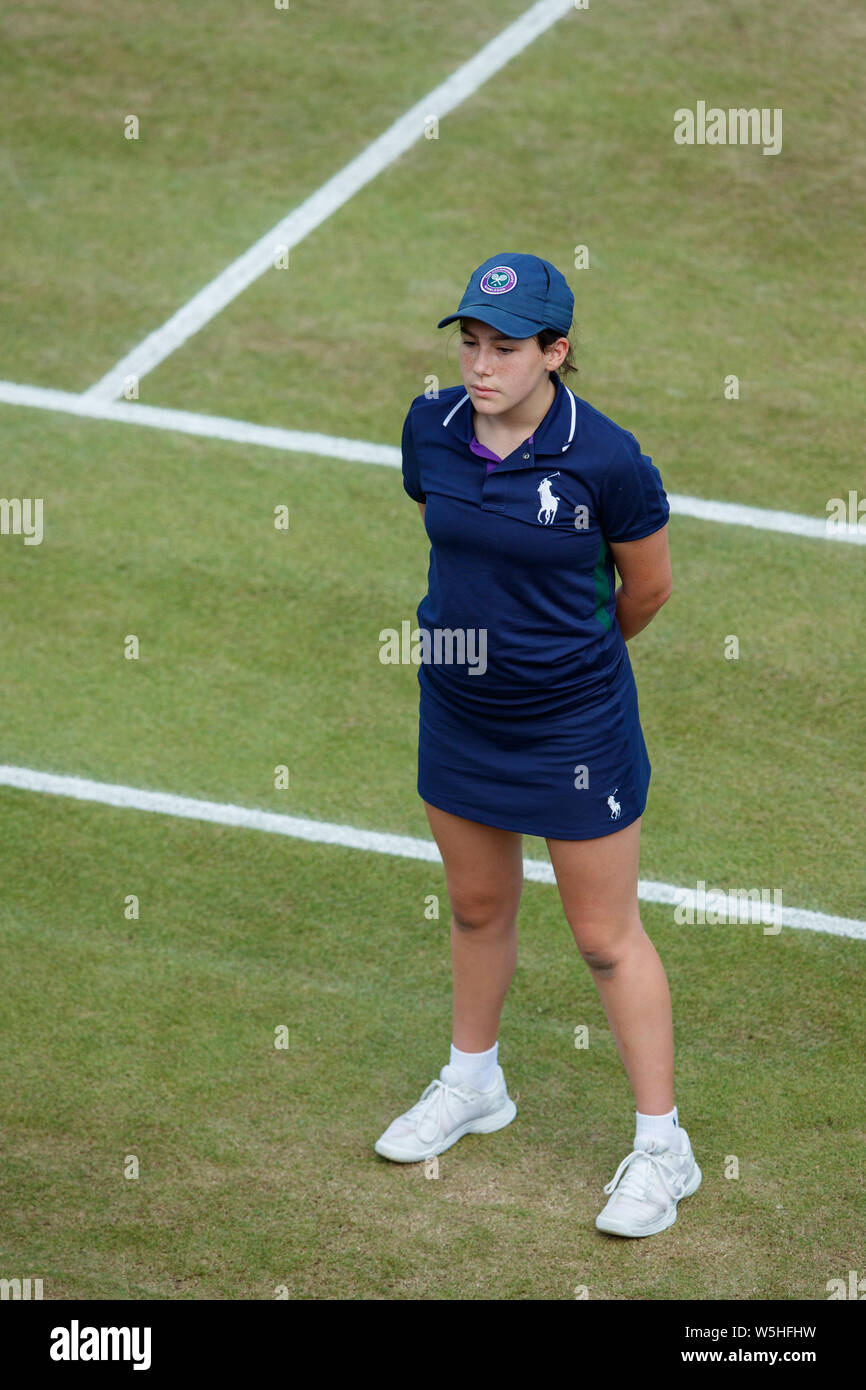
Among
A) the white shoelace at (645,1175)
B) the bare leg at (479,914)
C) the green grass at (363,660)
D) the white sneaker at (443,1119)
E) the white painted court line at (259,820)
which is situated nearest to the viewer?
the bare leg at (479,914)

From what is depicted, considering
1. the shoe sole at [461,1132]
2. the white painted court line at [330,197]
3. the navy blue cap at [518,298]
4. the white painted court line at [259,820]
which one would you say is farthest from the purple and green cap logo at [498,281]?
the white painted court line at [330,197]

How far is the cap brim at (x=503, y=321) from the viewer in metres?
3.70

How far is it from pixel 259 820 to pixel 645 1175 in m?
2.16

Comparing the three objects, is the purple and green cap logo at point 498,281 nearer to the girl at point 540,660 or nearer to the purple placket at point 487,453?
the girl at point 540,660

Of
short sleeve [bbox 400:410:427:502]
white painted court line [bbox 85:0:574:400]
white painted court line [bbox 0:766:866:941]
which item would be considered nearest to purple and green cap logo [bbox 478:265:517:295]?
short sleeve [bbox 400:410:427:502]

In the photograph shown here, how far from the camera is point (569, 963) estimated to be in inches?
214

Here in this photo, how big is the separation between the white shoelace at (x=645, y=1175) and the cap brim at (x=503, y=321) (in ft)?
7.32

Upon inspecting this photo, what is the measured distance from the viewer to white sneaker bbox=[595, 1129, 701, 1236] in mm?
4395

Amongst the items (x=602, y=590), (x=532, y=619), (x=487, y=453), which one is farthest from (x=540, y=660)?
(x=487, y=453)

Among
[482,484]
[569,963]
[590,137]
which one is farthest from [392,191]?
[482,484]

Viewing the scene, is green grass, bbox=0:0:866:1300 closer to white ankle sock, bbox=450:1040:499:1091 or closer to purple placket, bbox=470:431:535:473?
white ankle sock, bbox=450:1040:499:1091

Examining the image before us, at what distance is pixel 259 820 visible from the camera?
6012 millimetres

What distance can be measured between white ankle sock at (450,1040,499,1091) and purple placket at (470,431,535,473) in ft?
5.83

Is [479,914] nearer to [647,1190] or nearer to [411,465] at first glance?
[647,1190]
